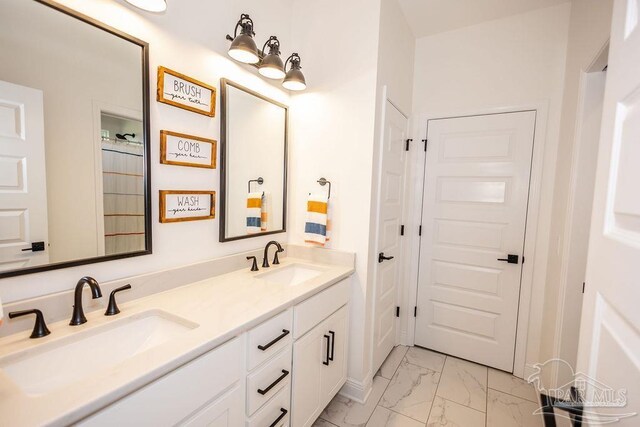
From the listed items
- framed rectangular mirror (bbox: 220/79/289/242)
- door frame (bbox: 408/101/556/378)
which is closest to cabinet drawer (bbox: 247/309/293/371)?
framed rectangular mirror (bbox: 220/79/289/242)

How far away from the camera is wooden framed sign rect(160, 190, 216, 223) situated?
136cm

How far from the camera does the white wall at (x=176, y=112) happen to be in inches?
42.2

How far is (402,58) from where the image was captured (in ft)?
7.33

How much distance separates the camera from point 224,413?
3.23ft

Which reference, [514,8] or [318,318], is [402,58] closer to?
[514,8]

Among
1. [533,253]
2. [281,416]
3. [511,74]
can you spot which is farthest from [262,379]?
[511,74]

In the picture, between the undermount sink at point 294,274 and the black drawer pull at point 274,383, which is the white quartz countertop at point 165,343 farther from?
the black drawer pull at point 274,383

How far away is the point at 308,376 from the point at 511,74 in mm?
2628

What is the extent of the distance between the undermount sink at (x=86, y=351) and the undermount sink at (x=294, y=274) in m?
0.78

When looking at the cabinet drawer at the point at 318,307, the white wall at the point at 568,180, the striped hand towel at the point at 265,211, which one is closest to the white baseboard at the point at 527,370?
the white wall at the point at 568,180

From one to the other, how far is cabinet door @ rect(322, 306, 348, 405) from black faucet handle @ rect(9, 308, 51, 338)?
3.93ft

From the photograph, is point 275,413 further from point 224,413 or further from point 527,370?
point 527,370

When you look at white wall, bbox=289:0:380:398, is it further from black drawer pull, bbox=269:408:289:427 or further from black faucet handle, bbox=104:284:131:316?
black faucet handle, bbox=104:284:131:316

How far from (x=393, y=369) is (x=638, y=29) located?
2395 millimetres
